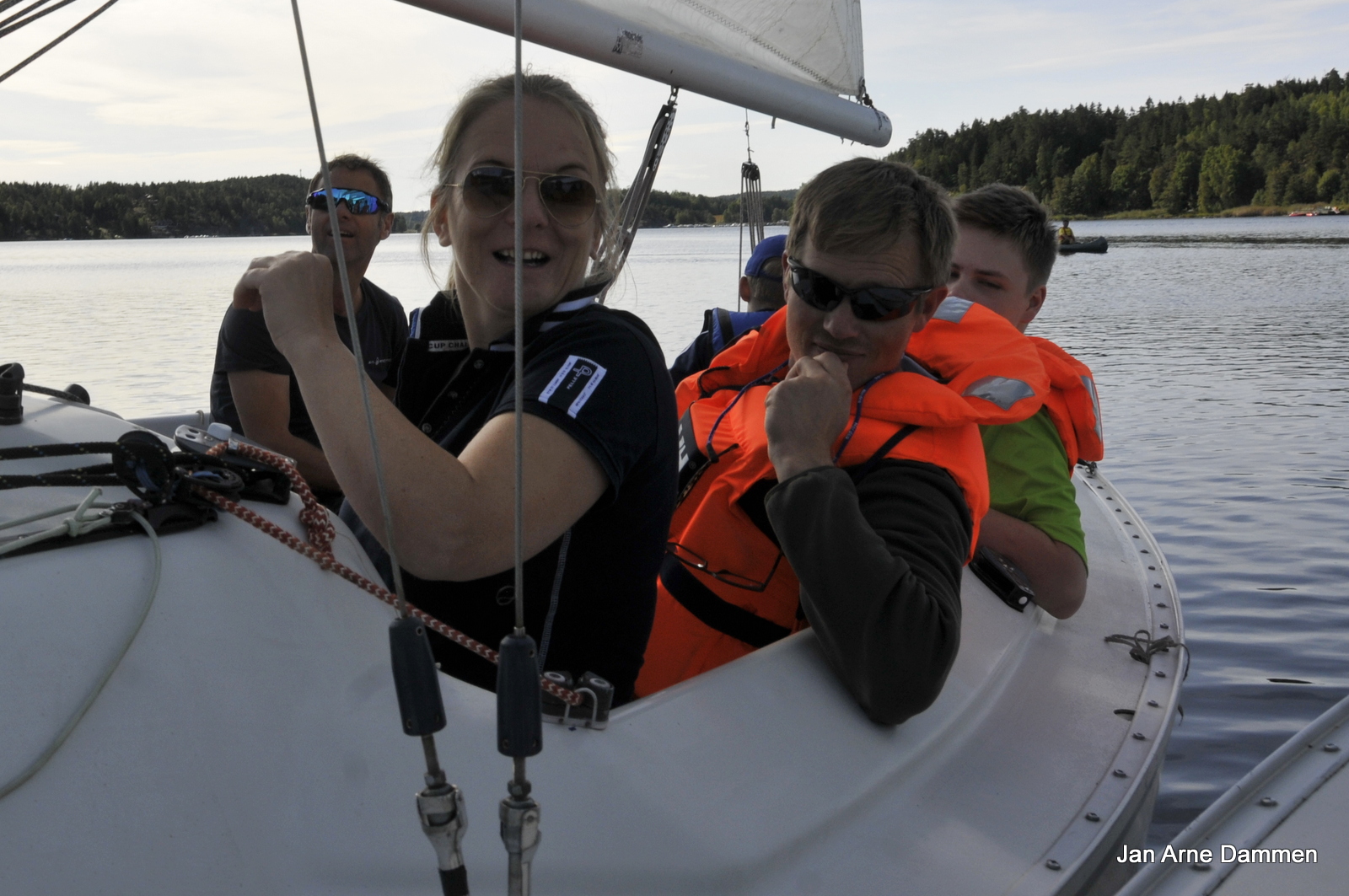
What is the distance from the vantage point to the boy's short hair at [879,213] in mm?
1991

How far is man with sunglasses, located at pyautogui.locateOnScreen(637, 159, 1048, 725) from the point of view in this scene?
1.65 meters

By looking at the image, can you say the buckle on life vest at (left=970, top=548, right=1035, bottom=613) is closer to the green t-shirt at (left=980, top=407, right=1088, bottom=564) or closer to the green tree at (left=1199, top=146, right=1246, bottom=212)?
the green t-shirt at (left=980, top=407, right=1088, bottom=564)

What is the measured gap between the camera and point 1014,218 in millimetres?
3051

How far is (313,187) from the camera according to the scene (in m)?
3.38

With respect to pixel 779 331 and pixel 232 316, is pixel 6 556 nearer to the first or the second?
pixel 779 331

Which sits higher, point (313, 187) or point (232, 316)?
point (313, 187)

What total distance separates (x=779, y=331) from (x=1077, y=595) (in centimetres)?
100

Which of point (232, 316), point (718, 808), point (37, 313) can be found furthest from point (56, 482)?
point (37, 313)

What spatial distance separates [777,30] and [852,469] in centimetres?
186

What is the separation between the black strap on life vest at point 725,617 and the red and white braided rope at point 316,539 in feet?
2.53

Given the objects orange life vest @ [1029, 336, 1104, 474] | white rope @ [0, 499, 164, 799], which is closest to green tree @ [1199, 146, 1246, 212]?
orange life vest @ [1029, 336, 1104, 474]

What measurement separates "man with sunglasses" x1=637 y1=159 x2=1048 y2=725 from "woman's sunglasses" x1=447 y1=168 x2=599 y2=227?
0.51m
